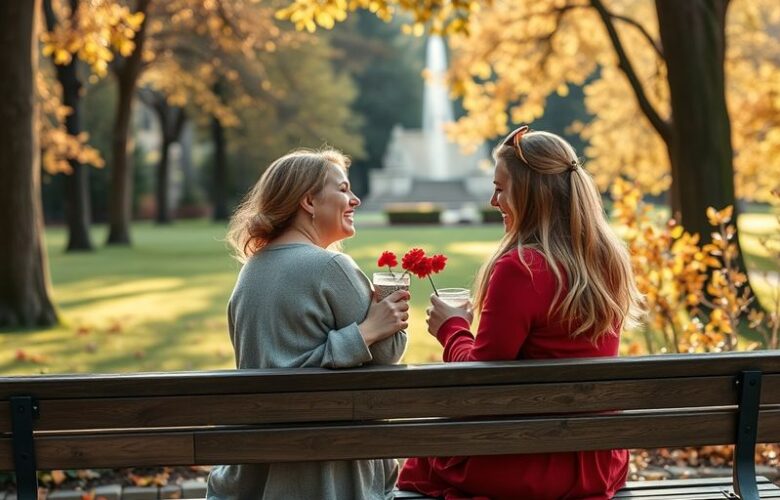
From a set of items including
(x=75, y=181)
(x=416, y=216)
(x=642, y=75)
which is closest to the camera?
(x=642, y=75)

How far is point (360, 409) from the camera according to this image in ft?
9.86

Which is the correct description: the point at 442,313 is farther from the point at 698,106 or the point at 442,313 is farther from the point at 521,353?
the point at 698,106

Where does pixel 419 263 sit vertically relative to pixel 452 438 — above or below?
above

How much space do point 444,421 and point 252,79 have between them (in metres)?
28.2

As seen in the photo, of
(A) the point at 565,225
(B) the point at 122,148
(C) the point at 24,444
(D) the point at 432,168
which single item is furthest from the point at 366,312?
(D) the point at 432,168

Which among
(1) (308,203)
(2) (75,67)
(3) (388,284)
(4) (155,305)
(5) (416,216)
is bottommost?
(5) (416,216)

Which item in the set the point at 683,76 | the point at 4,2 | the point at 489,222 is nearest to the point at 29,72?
the point at 4,2

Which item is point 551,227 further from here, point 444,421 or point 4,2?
point 4,2

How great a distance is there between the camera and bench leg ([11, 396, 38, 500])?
294 centimetres

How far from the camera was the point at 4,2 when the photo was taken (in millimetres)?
10844

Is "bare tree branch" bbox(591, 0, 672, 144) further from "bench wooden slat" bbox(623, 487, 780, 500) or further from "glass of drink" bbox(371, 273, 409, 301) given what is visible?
"glass of drink" bbox(371, 273, 409, 301)

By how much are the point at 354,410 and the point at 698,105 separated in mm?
8923

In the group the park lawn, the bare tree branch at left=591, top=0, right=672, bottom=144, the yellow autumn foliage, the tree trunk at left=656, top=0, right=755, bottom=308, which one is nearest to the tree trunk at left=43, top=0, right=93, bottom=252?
the park lawn

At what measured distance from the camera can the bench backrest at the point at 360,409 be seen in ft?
9.66
